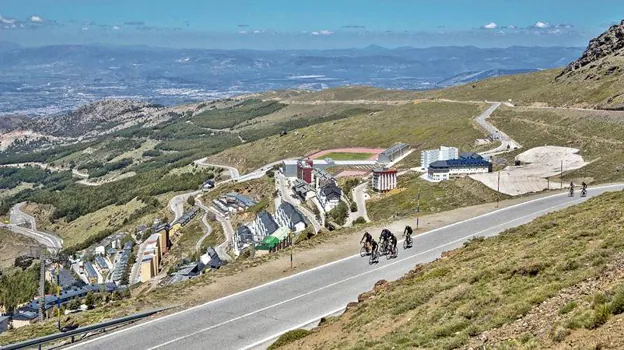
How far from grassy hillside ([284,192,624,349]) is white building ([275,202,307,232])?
120ft

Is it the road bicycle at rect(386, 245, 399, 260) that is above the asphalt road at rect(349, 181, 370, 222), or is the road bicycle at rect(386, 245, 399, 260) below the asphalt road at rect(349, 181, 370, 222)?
above

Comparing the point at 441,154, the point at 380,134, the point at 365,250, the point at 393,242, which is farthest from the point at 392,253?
the point at 380,134

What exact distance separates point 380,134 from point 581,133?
48048 mm

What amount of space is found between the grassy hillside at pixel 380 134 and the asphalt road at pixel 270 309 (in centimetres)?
6157

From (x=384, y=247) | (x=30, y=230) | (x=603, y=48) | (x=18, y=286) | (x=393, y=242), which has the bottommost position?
(x=30, y=230)

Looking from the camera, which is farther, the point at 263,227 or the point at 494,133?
the point at 494,133

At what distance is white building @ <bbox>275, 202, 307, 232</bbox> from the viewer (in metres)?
60.7

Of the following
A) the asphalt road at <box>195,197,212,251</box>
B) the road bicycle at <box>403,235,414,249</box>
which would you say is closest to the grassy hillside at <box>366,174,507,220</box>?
the road bicycle at <box>403,235,414,249</box>

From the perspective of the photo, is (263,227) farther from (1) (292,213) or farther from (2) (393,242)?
(2) (393,242)

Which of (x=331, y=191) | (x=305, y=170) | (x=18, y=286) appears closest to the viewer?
(x=331, y=191)

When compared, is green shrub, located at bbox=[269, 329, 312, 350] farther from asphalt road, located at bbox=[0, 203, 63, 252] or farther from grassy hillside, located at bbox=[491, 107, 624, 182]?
asphalt road, located at bbox=[0, 203, 63, 252]

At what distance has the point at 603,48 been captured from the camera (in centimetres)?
12044

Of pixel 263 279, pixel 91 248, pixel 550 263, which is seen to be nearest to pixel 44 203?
pixel 91 248

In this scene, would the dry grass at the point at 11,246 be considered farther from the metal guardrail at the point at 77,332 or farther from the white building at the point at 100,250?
the metal guardrail at the point at 77,332
